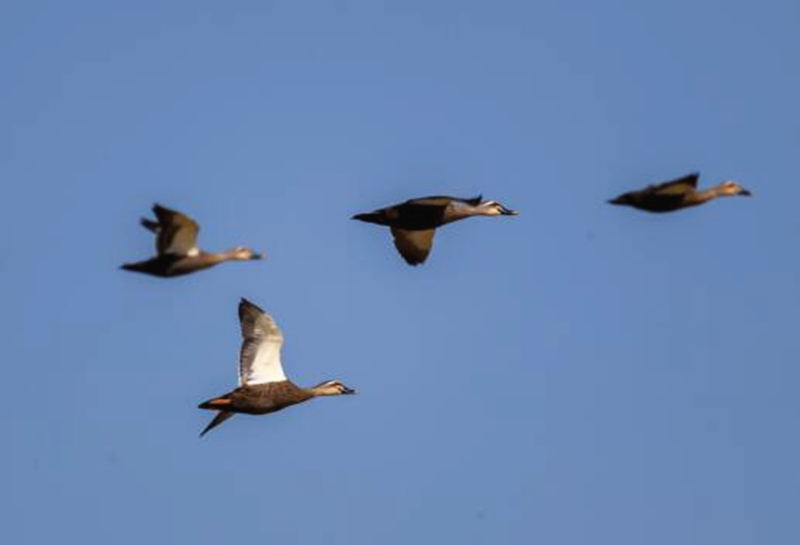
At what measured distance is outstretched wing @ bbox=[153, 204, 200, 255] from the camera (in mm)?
31344

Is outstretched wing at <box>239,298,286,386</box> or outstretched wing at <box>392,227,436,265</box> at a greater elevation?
outstretched wing at <box>392,227,436,265</box>

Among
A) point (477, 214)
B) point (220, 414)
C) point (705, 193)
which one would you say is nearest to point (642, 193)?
point (705, 193)

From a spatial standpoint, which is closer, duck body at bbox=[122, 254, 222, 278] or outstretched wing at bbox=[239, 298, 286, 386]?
duck body at bbox=[122, 254, 222, 278]

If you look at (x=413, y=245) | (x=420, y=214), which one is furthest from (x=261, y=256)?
(x=413, y=245)

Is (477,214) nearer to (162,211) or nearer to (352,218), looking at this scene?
(352,218)

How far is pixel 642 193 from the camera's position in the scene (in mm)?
31969

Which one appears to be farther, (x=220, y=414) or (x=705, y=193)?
(x=220, y=414)

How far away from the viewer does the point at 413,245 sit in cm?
4062

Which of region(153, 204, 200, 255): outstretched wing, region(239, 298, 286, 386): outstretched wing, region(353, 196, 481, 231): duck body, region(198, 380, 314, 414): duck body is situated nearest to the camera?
region(153, 204, 200, 255): outstretched wing

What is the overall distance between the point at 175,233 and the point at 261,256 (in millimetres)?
1973

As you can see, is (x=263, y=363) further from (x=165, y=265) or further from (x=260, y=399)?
(x=165, y=265)

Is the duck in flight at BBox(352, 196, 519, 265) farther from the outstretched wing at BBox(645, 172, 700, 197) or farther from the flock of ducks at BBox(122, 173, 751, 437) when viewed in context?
the outstretched wing at BBox(645, 172, 700, 197)

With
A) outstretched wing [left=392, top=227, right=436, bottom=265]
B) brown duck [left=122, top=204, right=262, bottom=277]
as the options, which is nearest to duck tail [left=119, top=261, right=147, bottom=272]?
brown duck [left=122, top=204, right=262, bottom=277]

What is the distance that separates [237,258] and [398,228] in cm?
604
